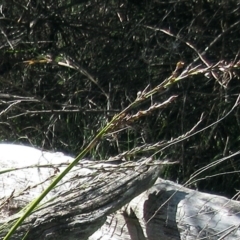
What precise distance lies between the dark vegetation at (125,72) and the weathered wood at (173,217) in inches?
37.2

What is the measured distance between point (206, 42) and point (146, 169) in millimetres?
1408

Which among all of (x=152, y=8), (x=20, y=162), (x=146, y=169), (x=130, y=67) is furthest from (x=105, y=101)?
(x=146, y=169)

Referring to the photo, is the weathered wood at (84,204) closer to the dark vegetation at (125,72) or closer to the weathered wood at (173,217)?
the weathered wood at (173,217)

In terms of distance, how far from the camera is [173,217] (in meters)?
2.07

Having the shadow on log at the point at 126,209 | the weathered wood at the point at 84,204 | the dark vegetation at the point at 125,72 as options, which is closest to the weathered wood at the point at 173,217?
the shadow on log at the point at 126,209

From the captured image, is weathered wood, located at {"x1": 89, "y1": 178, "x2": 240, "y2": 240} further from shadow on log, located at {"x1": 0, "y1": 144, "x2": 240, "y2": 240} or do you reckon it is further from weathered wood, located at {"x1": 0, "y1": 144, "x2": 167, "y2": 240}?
weathered wood, located at {"x1": 0, "y1": 144, "x2": 167, "y2": 240}

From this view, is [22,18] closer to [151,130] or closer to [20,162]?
[151,130]

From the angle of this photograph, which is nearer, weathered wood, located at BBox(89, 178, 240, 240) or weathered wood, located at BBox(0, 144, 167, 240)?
weathered wood, located at BBox(0, 144, 167, 240)

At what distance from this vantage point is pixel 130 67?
3463 mm

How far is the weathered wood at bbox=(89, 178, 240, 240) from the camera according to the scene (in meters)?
1.98

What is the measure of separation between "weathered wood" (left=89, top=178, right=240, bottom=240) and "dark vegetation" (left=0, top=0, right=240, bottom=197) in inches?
37.2

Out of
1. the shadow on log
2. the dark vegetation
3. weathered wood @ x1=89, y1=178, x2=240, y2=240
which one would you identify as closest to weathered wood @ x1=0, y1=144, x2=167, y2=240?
the shadow on log

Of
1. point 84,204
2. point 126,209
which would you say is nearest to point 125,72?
point 126,209

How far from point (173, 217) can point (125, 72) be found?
1.54 metres
